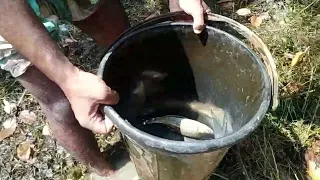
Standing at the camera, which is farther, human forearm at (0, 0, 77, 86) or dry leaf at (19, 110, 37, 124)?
dry leaf at (19, 110, 37, 124)

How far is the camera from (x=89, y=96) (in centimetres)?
115

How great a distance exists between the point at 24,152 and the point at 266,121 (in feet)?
2.61

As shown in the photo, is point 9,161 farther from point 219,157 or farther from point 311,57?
point 311,57

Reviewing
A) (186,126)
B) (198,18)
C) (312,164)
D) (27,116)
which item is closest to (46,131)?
(27,116)

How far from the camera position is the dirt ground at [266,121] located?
65.4 inches

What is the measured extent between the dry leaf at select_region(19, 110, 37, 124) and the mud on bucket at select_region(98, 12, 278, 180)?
0.47m

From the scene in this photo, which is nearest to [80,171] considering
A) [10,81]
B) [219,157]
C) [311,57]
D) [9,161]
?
[9,161]

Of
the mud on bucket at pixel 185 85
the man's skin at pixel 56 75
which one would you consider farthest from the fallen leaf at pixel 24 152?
the mud on bucket at pixel 185 85

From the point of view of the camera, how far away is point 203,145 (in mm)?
1075

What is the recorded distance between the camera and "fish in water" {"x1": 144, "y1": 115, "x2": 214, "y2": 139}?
1.50m

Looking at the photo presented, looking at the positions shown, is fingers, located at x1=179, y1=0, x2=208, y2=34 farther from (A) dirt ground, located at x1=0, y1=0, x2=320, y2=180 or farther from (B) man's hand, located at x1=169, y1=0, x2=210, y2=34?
(A) dirt ground, located at x1=0, y1=0, x2=320, y2=180

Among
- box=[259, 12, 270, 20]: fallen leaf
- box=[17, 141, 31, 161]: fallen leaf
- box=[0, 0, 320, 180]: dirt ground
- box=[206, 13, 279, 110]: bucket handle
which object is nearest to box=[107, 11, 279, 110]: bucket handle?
box=[206, 13, 279, 110]: bucket handle

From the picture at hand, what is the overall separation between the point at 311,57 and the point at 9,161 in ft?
3.56

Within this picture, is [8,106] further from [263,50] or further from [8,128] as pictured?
[263,50]
